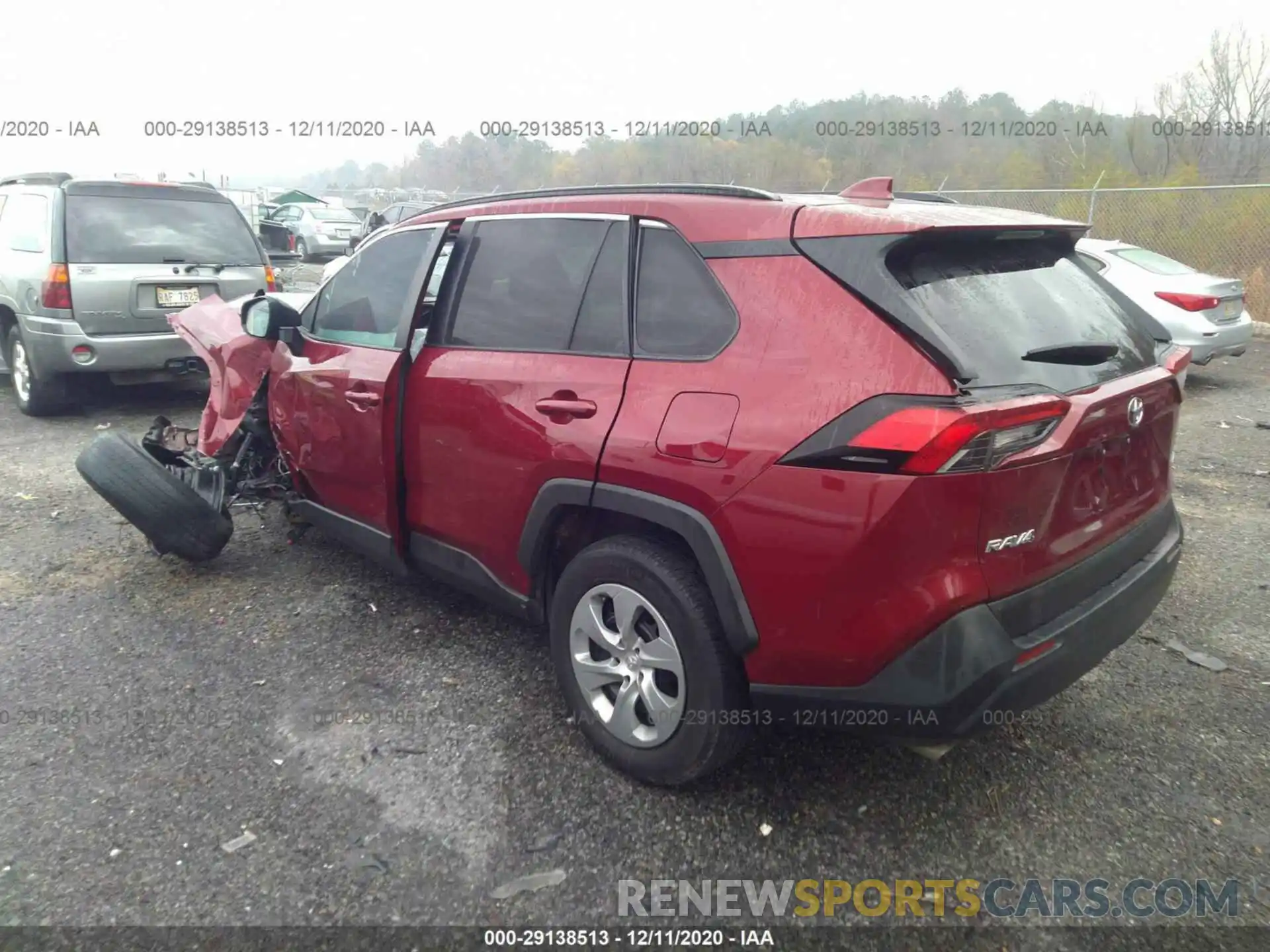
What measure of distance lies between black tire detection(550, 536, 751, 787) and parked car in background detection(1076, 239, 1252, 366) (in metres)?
7.21

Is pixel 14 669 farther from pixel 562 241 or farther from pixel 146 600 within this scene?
pixel 562 241

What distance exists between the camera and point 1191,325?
7.99 meters

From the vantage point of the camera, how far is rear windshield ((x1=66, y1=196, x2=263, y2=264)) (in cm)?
652

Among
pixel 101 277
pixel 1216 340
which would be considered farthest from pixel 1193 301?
pixel 101 277

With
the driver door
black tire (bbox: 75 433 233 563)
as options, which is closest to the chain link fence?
the driver door

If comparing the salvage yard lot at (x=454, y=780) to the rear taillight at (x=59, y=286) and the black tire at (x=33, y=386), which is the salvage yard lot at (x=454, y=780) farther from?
the black tire at (x=33, y=386)

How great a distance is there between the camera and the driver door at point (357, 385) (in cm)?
331

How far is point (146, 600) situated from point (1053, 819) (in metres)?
3.71

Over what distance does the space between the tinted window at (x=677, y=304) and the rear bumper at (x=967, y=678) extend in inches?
37.0

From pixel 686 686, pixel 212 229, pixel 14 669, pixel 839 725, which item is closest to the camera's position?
pixel 839 725

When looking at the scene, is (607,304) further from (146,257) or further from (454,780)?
(146,257)

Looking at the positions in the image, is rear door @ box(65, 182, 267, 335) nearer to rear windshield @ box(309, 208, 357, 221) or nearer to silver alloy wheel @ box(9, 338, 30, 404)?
silver alloy wheel @ box(9, 338, 30, 404)

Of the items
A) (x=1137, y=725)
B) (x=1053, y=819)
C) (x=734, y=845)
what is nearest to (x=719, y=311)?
(x=734, y=845)

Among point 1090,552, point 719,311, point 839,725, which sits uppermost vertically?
point 719,311
